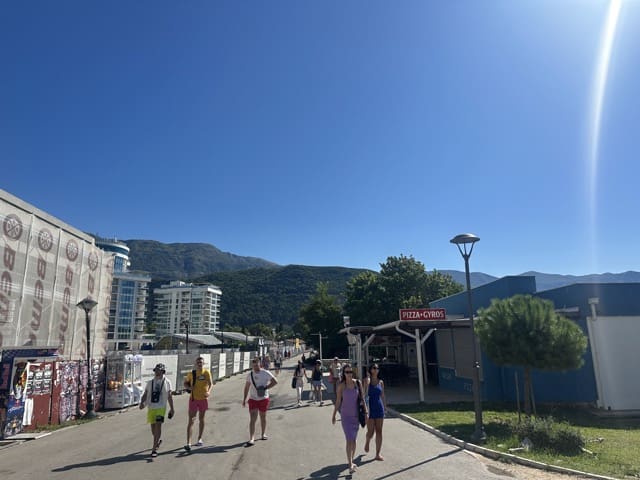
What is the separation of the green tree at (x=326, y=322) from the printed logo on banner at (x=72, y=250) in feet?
115

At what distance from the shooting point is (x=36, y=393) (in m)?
11.7

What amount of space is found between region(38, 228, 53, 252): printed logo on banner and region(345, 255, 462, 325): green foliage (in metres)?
29.5

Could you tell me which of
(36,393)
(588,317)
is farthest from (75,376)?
(588,317)

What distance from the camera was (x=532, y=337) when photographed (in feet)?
38.3

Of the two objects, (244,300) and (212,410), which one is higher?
(244,300)

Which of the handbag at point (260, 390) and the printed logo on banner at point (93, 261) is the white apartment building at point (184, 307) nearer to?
the printed logo on banner at point (93, 261)

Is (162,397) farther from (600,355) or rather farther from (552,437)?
(600,355)

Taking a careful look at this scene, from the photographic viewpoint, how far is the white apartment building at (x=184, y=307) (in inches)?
6344

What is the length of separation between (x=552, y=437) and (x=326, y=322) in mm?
45698

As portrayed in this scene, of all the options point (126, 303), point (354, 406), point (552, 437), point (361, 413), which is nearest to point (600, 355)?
point (552, 437)

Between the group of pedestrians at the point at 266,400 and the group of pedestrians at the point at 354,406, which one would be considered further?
the group of pedestrians at the point at 266,400

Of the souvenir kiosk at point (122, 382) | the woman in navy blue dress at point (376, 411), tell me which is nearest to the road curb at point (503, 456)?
the woman in navy blue dress at point (376, 411)

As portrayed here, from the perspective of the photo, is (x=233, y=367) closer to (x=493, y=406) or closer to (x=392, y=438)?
(x=493, y=406)

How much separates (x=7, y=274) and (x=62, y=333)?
18.1 feet
